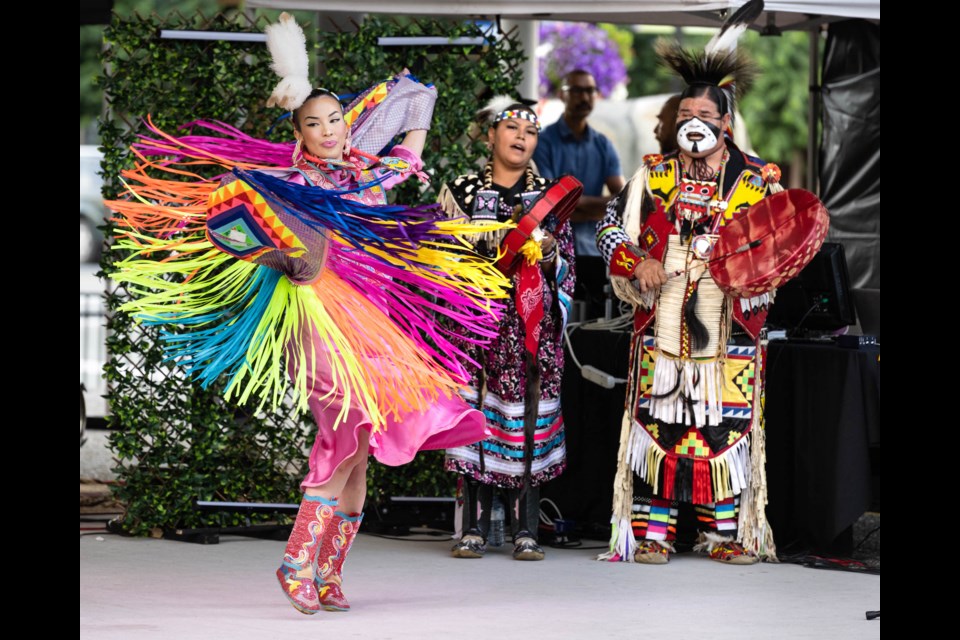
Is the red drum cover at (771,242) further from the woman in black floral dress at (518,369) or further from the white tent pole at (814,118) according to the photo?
the white tent pole at (814,118)

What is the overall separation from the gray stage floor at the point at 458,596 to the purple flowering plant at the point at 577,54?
35.9ft

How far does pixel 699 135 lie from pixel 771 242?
0.52m

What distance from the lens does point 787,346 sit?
639cm

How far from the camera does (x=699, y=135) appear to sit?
595 centimetres

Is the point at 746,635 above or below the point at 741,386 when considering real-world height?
below

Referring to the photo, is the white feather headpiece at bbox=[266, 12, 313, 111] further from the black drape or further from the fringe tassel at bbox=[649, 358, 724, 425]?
the black drape

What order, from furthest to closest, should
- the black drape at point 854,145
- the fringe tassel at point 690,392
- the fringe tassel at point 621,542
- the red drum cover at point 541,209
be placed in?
the black drape at point 854,145 < the fringe tassel at point 621,542 < the fringe tassel at point 690,392 < the red drum cover at point 541,209

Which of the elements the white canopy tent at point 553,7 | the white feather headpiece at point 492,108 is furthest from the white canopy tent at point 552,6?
the white feather headpiece at point 492,108

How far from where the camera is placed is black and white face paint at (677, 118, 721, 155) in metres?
5.95

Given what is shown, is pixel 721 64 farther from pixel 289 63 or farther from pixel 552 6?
pixel 289 63

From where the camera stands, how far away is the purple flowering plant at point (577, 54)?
55.3 ft
